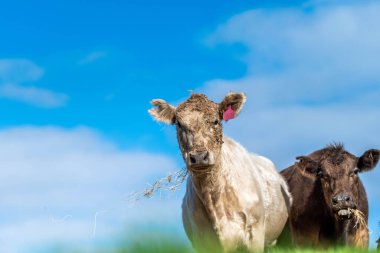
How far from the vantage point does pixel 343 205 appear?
13109mm

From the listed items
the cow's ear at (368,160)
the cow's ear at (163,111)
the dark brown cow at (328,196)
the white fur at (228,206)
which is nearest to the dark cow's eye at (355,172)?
the dark brown cow at (328,196)

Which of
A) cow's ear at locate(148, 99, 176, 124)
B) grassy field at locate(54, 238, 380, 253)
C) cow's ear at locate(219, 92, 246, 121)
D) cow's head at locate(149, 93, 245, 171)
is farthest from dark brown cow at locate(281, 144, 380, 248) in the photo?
grassy field at locate(54, 238, 380, 253)

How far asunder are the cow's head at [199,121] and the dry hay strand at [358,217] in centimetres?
421

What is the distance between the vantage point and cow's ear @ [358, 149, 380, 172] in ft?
46.8

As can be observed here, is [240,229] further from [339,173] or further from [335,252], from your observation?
[339,173]

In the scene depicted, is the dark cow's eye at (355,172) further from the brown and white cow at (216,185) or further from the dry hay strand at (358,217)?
the brown and white cow at (216,185)

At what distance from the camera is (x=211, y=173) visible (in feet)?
33.7

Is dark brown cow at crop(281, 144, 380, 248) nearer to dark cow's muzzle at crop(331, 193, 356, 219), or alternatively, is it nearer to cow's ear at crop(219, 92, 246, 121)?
dark cow's muzzle at crop(331, 193, 356, 219)

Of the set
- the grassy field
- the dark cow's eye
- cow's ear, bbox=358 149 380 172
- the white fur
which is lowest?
the grassy field

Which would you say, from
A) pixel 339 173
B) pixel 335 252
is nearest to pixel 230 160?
pixel 335 252

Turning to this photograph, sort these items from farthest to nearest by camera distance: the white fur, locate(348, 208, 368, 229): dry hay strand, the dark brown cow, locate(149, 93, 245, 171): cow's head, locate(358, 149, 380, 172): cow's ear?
locate(358, 149, 380, 172): cow's ear
the dark brown cow
locate(348, 208, 368, 229): dry hay strand
the white fur
locate(149, 93, 245, 171): cow's head

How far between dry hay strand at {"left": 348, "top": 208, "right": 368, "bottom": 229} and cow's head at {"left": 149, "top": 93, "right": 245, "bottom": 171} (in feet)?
13.8

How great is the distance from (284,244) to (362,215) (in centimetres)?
194

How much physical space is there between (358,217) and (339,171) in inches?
41.0
